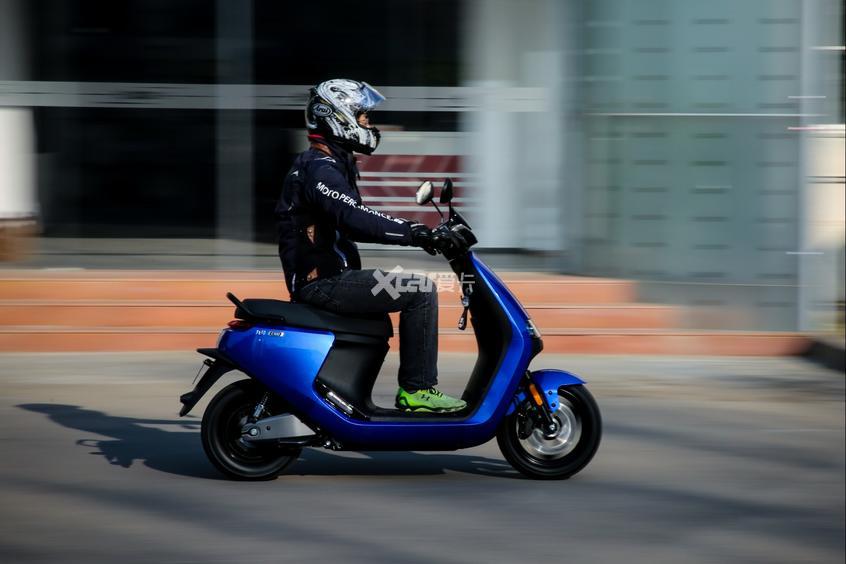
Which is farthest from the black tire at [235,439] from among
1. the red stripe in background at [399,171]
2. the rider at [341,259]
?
the red stripe in background at [399,171]

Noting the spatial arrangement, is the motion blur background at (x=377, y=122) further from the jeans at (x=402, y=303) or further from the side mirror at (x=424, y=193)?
the side mirror at (x=424, y=193)

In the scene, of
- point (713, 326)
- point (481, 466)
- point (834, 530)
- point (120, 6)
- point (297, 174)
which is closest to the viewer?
point (834, 530)

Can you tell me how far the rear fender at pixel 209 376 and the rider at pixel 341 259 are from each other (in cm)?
44

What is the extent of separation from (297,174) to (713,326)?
17.2ft

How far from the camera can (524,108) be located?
11750 mm

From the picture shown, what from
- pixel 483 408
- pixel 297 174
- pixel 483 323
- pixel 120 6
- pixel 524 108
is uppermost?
pixel 120 6

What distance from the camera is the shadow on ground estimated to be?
6.46 metres

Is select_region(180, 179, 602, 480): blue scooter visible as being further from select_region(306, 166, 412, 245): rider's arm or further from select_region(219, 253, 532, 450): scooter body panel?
select_region(306, 166, 412, 245): rider's arm

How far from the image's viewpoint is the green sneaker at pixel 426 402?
6098mm

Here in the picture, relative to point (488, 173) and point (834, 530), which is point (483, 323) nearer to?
point (834, 530)

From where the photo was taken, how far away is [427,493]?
6047mm

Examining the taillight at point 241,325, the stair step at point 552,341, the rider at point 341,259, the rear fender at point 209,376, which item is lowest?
the stair step at point 552,341

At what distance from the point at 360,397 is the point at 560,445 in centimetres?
98

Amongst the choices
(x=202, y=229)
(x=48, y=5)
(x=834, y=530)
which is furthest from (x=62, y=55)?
(x=834, y=530)
